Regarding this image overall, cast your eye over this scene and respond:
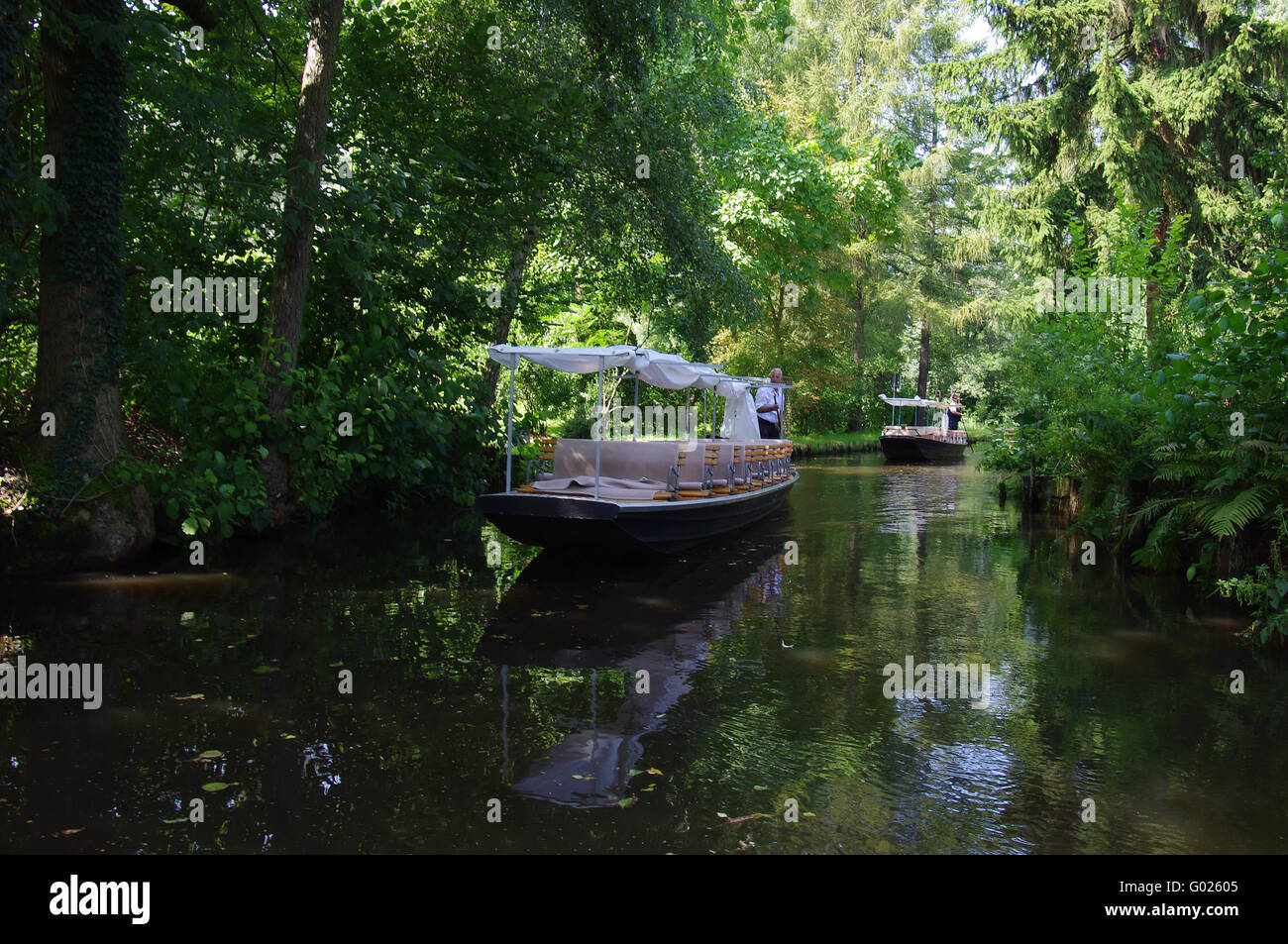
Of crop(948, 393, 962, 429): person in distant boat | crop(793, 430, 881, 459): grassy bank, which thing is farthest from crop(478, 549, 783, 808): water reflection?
crop(948, 393, 962, 429): person in distant boat

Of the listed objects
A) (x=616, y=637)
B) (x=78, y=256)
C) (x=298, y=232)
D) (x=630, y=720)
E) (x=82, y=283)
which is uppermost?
(x=298, y=232)

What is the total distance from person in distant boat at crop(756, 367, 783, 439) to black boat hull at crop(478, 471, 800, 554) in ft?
25.7

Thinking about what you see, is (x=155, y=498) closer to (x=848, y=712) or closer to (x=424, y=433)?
(x=424, y=433)

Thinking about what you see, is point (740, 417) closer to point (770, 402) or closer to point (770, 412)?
point (770, 402)

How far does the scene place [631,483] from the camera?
12922 mm

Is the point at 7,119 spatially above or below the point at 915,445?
above

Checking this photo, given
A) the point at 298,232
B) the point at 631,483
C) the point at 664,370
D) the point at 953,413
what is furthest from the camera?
the point at 953,413

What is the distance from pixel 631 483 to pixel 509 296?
648cm

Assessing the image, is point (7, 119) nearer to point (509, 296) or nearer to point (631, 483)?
point (631, 483)

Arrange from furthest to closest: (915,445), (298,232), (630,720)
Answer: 1. (915,445)
2. (298,232)
3. (630,720)

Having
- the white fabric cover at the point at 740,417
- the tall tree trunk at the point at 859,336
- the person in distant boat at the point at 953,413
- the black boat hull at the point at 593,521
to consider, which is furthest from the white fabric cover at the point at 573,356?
the person in distant boat at the point at 953,413

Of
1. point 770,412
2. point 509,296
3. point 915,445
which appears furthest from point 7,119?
point 915,445

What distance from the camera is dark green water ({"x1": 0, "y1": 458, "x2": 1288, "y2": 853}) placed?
471 centimetres

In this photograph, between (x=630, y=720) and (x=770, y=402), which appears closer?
(x=630, y=720)
